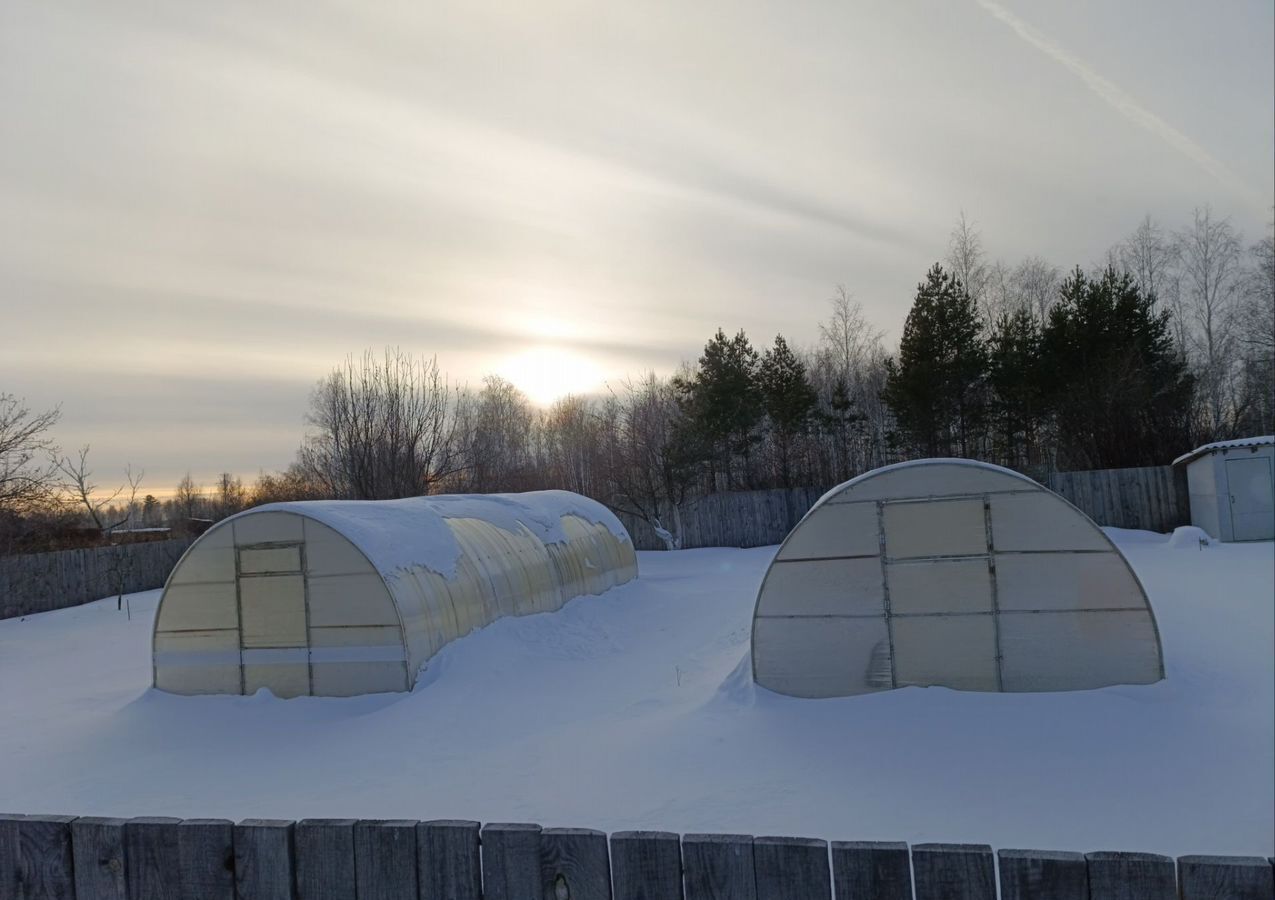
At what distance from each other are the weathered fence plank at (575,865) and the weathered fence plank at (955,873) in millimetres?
727

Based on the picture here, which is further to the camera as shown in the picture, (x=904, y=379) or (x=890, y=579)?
(x=904, y=379)

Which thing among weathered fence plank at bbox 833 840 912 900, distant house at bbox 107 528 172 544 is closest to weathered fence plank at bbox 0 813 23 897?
weathered fence plank at bbox 833 840 912 900

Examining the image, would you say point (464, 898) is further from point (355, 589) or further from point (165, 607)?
point (165, 607)

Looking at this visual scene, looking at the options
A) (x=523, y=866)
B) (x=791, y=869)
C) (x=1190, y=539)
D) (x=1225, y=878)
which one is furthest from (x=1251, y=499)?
(x=523, y=866)

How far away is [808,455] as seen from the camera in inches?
1364

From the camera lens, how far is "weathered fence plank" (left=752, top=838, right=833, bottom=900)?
2.06 meters

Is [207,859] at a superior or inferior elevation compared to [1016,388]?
inferior

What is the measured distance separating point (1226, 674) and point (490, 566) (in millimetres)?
9719

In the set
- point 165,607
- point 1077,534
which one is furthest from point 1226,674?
point 165,607

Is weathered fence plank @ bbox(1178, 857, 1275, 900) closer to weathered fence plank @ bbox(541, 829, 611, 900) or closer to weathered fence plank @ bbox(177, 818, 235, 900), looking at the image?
weathered fence plank @ bbox(541, 829, 611, 900)

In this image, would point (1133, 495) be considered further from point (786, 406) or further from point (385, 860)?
point (385, 860)

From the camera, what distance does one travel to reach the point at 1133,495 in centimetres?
2519

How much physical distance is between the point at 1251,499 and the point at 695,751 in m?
18.2

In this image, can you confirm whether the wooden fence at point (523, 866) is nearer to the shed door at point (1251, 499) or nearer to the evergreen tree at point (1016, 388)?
the shed door at point (1251, 499)
